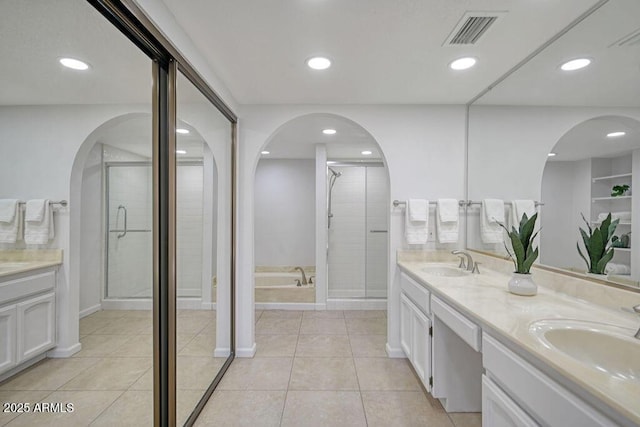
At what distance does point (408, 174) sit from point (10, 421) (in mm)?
2747

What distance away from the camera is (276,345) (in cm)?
300

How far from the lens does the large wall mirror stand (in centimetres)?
137

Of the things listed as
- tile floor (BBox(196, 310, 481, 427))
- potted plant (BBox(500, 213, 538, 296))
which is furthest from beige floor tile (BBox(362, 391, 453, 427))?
potted plant (BBox(500, 213, 538, 296))

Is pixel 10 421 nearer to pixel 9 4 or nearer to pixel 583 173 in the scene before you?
pixel 9 4

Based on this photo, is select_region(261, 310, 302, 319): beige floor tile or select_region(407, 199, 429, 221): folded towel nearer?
select_region(407, 199, 429, 221): folded towel

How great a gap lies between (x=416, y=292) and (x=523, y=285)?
737mm

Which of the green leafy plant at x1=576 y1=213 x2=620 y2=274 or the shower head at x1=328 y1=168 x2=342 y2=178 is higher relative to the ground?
the shower head at x1=328 y1=168 x2=342 y2=178

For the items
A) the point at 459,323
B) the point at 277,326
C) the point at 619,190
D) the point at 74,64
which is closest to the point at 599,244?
the point at 619,190

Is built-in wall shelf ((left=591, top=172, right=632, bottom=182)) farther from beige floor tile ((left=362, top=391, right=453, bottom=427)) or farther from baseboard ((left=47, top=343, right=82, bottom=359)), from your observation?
baseboard ((left=47, top=343, right=82, bottom=359))

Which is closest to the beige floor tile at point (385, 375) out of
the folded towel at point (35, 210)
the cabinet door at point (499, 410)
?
the cabinet door at point (499, 410)

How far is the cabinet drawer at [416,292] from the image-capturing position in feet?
6.78

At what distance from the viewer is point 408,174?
9.05 feet

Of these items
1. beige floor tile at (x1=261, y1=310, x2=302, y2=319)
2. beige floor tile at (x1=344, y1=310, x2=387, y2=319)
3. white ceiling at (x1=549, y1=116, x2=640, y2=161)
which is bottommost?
beige floor tile at (x1=344, y1=310, x2=387, y2=319)

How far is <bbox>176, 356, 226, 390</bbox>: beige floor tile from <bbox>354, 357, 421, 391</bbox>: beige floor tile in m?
1.17
